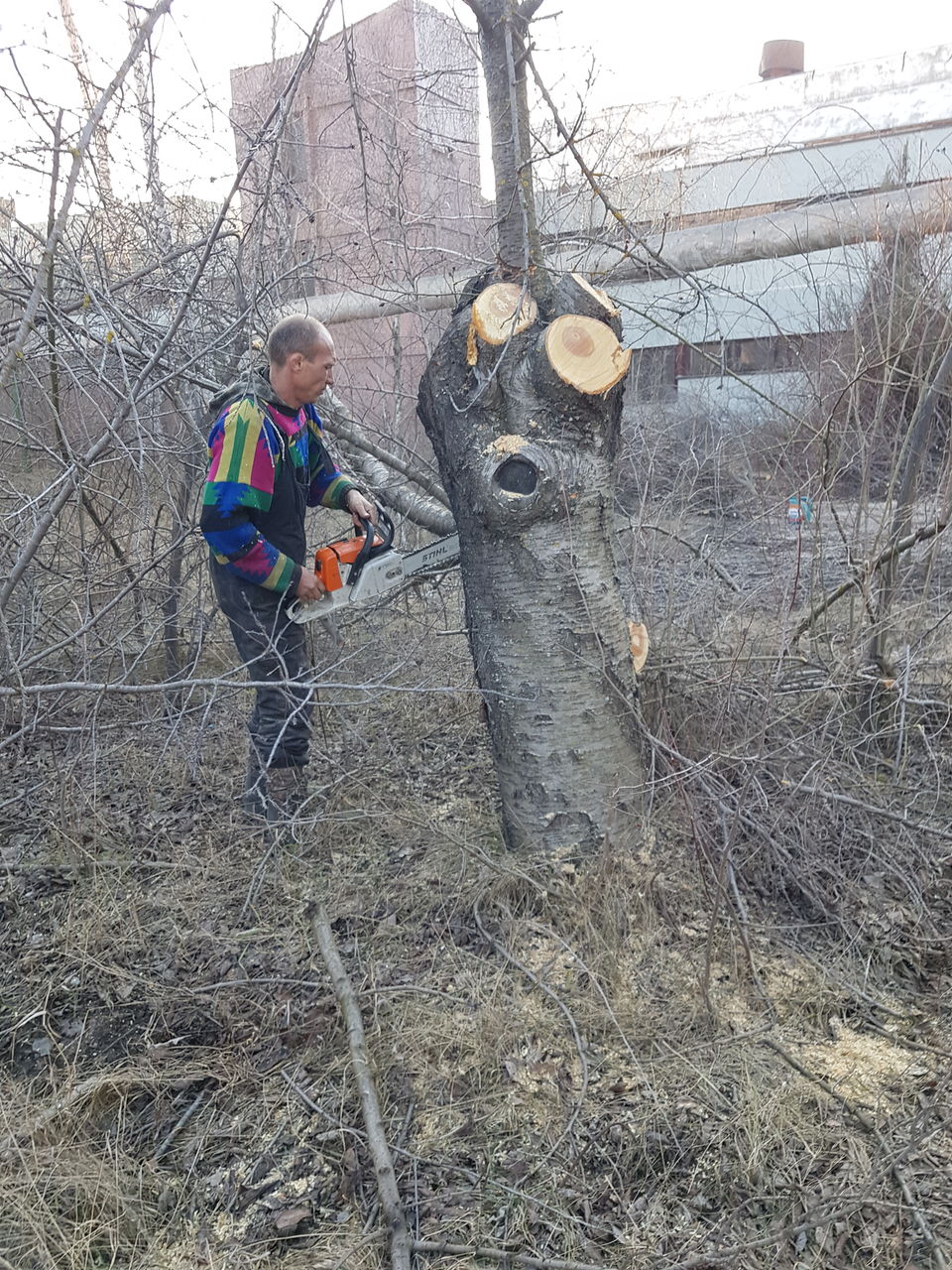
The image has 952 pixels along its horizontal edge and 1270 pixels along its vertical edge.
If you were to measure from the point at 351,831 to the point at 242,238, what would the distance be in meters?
2.55

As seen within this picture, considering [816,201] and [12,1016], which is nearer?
[12,1016]

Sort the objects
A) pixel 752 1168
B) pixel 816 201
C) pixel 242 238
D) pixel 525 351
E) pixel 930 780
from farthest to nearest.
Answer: pixel 816 201 → pixel 242 238 → pixel 930 780 → pixel 525 351 → pixel 752 1168

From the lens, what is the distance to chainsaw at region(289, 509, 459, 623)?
3420 mm

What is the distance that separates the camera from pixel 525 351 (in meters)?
2.75

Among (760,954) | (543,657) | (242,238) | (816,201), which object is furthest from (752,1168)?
(816,201)

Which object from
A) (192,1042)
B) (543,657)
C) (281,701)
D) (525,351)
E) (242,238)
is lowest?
(192,1042)

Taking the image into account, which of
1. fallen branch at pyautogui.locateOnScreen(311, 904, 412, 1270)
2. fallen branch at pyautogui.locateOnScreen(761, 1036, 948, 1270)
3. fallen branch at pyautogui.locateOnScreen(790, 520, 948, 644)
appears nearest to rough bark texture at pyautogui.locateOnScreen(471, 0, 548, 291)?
fallen branch at pyautogui.locateOnScreen(790, 520, 948, 644)

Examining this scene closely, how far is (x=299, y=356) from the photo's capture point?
3.15m

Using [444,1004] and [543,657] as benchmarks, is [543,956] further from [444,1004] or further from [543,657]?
[543,657]

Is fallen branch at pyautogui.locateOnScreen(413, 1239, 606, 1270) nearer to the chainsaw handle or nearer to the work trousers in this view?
the work trousers

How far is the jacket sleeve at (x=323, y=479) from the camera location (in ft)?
11.8

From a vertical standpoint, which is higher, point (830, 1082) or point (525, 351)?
point (525, 351)

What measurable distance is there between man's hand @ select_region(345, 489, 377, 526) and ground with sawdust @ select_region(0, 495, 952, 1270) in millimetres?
1121

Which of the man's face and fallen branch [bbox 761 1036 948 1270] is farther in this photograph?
the man's face
